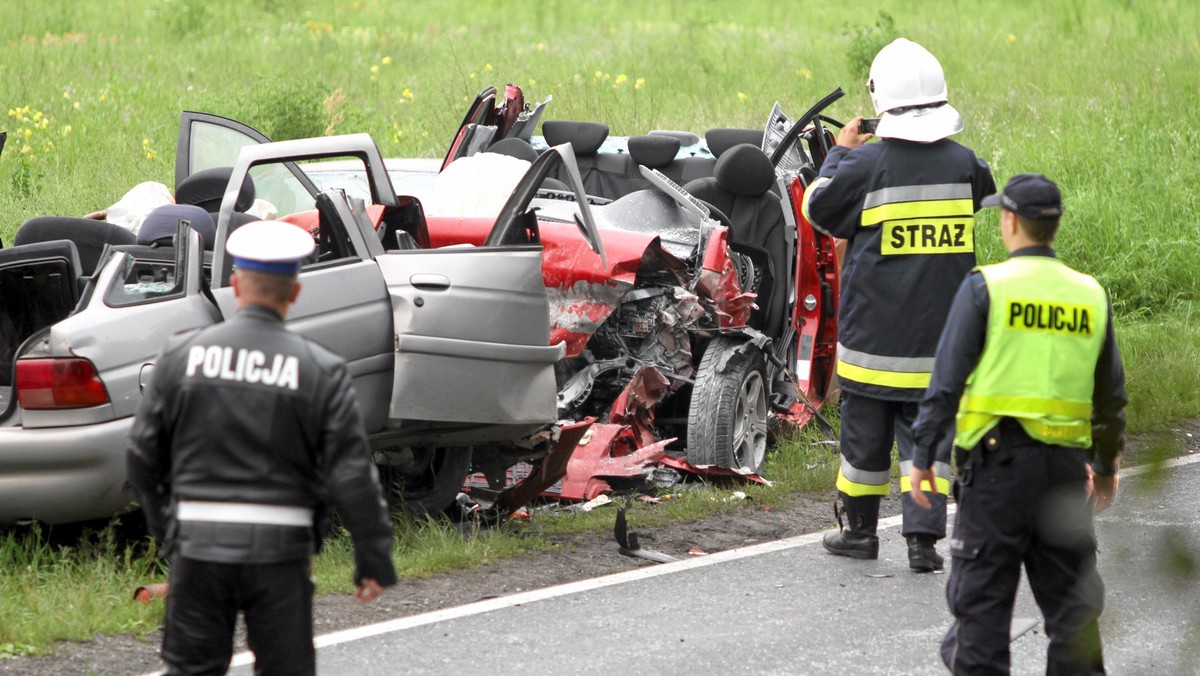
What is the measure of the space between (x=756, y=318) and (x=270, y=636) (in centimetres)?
493

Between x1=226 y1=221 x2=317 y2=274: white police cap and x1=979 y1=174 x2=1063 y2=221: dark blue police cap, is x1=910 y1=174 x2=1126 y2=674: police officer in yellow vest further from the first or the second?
x1=226 y1=221 x2=317 y2=274: white police cap

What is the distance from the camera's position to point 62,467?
16.2 feet

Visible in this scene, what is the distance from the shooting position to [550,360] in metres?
5.73

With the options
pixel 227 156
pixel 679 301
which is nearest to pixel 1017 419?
pixel 679 301

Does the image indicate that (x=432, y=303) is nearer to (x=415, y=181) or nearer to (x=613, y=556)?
(x=613, y=556)

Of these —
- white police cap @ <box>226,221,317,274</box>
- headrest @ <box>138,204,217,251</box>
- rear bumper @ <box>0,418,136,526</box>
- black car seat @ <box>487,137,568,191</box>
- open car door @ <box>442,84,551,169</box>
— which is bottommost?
rear bumper @ <box>0,418,136,526</box>

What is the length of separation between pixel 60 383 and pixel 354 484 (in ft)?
7.37

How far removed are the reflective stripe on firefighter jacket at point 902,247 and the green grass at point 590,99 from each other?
2.73ft

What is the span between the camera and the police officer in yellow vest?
143 inches

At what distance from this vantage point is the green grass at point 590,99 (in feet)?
20.6

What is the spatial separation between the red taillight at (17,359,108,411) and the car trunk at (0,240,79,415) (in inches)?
25.2

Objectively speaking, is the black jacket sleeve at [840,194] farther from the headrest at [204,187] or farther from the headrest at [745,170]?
the headrest at [204,187]

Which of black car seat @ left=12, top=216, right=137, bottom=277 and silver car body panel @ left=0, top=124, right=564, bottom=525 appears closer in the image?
silver car body panel @ left=0, top=124, right=564, bottom=525

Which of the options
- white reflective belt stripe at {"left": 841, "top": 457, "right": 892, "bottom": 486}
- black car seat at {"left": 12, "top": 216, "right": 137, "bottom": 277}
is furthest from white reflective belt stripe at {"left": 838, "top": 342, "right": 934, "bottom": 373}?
black car seat at {"left": 12, "top": 216, "right": 137, "bottom": 277}
